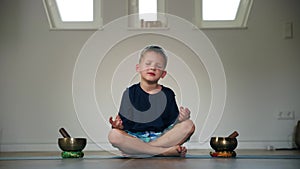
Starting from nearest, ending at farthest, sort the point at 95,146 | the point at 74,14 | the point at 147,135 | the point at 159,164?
the point at 159,164 → the point at 147,135 → the point at 95,146 → the point at 74,14

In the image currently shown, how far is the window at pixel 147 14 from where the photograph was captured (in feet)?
14.4

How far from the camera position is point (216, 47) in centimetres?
437

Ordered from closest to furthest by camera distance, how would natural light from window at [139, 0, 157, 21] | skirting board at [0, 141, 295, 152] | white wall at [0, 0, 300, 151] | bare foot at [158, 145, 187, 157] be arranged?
bare foot at [158, 145, 187, 157], skirting board at [0, 141, 295, 152], white wall at [0, 0, 300, 151], natural light from window at [139, 0, 157, 21]

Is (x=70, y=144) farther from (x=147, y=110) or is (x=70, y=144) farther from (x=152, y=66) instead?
(x=152, y=66)

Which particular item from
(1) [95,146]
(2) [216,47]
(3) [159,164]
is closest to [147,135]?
(3) [159,164]

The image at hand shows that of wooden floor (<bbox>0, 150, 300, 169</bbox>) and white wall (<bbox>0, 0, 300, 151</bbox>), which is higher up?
white wall (<bbox>0, 0, 300, 151</bbox>)

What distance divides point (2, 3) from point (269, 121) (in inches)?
101

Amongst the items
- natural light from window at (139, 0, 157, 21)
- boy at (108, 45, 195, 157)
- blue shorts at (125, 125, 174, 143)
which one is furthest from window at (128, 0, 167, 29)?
blue shorts at (125, 125, 174, 143)

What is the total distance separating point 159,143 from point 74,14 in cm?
217

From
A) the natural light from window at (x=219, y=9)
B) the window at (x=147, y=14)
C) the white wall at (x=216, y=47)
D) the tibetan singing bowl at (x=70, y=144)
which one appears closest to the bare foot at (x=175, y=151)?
the tibetan singing bowl at (x=70, y=144)

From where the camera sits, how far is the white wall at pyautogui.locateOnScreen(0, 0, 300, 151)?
169 inches

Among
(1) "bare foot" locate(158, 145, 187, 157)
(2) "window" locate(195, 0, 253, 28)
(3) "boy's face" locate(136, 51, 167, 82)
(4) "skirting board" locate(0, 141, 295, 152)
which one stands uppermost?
(2) "window" locate(195, 0, 253, 28)

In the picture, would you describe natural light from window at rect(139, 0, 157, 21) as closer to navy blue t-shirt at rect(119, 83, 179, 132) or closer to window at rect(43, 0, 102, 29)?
window at rect(43, 0, 102, 29)

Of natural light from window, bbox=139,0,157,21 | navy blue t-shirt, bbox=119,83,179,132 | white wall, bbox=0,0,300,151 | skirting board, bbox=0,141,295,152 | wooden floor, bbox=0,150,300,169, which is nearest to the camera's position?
wooden floor, bbox=0,150,300,169
